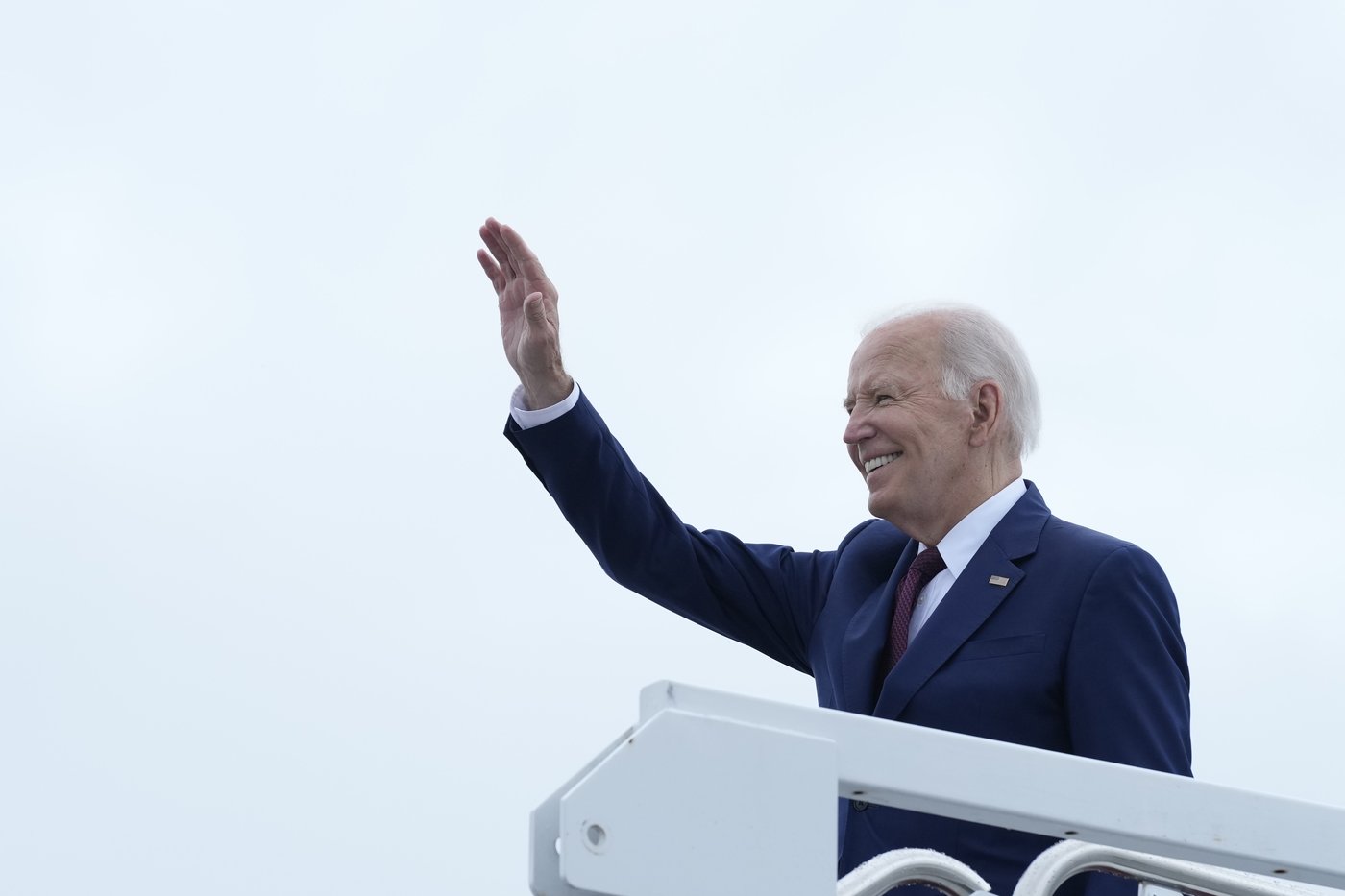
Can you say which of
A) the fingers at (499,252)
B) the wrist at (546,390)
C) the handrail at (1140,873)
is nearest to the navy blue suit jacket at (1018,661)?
the handrail at (1140,873)

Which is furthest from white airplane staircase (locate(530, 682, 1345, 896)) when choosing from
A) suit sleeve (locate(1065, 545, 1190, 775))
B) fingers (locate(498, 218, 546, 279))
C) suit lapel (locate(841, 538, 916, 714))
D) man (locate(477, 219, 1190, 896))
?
fingers (locate(498, 218, 546, 279))

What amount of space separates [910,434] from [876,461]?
0.33 ft

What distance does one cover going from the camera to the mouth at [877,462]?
13.0 feet

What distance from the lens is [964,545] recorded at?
380 cm

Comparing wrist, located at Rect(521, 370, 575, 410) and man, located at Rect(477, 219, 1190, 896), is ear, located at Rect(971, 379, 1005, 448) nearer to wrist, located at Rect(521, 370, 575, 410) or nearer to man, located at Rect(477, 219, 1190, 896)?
man, located at Rect(477, 219, 1190, 896)

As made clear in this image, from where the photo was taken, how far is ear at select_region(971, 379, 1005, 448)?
4.01m

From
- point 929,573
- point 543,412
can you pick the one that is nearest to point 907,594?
point 929,573

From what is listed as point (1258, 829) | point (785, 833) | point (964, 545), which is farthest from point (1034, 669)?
point (785, 833)

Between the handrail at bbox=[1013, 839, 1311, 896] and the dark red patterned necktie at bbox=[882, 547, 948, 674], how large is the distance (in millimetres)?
1395

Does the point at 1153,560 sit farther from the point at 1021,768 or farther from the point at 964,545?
the point at 1021,768

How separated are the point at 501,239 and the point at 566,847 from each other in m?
2.75

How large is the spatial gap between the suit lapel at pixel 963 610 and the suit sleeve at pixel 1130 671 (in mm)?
198

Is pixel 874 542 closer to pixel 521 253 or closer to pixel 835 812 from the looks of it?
pixel 521 253

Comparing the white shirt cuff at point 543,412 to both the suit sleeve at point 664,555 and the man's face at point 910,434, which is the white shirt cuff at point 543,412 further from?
the man's face at point 910,434
